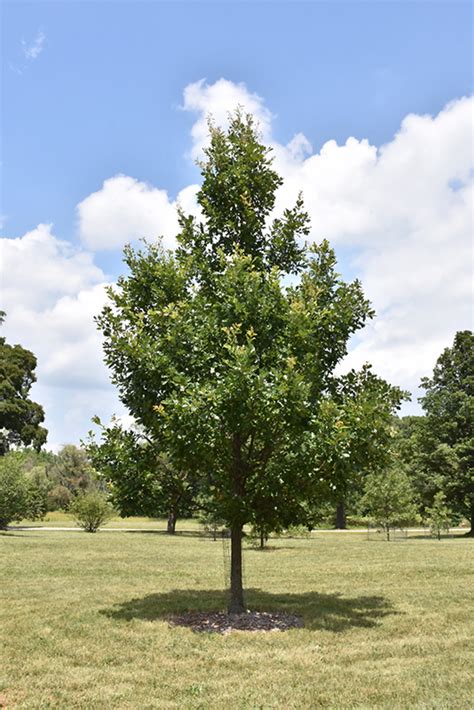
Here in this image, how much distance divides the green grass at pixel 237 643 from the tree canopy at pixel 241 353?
251cm

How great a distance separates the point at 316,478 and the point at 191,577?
9.65 m

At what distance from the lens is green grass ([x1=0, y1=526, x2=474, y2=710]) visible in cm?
754

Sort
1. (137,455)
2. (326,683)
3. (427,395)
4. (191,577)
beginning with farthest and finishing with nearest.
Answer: (427,395)
(191,577)
(137,455)
(326,683)

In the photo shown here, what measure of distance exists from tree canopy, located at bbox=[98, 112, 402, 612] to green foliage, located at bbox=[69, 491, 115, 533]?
1400 inches

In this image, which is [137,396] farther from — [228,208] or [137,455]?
[228,208]

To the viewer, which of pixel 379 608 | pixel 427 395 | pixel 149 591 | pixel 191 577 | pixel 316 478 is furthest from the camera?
pixel 427 395

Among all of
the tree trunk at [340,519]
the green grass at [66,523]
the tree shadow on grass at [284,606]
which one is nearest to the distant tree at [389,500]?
the tree trunk at [340,519]

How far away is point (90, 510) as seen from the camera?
1821 inches

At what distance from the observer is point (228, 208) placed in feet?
45.8

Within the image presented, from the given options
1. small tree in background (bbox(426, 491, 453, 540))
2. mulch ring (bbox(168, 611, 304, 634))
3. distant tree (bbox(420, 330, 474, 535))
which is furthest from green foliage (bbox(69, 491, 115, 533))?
mulch ring (bbox(168, 611, 304, 634))

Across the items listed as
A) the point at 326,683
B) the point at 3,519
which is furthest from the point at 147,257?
the point at 3,519

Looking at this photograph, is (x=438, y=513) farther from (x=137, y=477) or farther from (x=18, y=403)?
(x=18, y=403)

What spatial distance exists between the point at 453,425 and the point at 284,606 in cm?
3498

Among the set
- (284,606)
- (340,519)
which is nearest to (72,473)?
(340,519)
